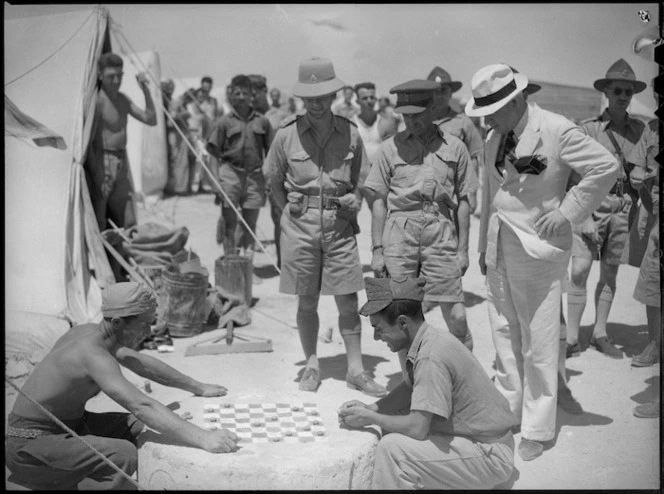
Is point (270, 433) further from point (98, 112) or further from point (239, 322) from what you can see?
point (98, 112)

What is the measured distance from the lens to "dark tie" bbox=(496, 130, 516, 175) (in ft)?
15.2

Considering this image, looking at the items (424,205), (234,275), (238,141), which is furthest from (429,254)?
(238,141)

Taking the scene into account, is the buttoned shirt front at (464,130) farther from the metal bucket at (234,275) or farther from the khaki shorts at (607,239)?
the metal bucket at (234,275)

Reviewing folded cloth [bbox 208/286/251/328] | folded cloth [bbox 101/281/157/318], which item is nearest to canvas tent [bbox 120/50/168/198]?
folded cloth [bbox 208/286/251/328]

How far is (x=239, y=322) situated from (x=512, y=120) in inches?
129

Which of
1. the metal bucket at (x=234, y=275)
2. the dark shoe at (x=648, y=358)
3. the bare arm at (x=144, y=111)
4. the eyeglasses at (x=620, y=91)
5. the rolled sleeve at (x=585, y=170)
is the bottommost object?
the metal bucket at (x=234, y=275)

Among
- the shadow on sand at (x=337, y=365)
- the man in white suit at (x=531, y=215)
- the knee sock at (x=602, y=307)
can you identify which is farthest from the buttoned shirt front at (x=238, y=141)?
the man in white suit at (x=531, y=215)

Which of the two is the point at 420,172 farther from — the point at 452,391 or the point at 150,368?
the point at 150,368

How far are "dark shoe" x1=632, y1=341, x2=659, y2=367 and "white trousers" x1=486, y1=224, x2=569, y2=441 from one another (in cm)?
153

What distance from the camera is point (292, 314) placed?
753 cm

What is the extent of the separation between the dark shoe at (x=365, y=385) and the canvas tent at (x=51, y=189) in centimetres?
230

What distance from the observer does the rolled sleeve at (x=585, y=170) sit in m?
4.42

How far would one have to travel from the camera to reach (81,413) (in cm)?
423

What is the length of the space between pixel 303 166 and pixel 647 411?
2.60 meters
